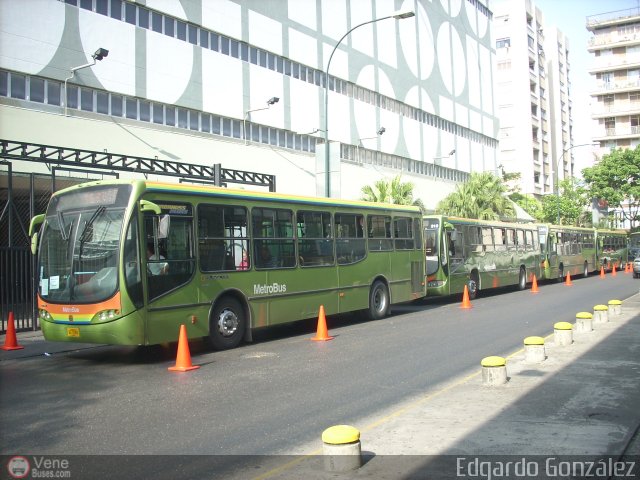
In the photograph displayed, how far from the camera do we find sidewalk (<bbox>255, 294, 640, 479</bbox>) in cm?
469

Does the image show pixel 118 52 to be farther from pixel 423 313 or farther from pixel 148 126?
pixel 423 313

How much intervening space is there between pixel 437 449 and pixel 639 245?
176 feet

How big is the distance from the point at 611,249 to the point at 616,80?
1772 inches

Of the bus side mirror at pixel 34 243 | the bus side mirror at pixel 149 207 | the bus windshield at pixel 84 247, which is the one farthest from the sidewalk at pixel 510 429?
the bus side mirror at pixel 34 243

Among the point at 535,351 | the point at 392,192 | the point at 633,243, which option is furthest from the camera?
the point at 633,243

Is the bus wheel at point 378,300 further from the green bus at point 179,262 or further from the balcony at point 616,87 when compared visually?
the balcony at point 616,87

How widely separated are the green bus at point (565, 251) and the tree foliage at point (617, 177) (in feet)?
66.1

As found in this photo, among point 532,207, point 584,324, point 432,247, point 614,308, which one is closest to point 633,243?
point 532,207

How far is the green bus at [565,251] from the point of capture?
30391mm

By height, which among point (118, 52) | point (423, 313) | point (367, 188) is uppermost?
point (118, 52)

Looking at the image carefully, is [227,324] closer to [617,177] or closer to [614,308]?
[614,308]

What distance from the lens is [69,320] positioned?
32.3ft

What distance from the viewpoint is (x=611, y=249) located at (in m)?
42.8

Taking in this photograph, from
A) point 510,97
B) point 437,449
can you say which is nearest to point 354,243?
point 437,449
